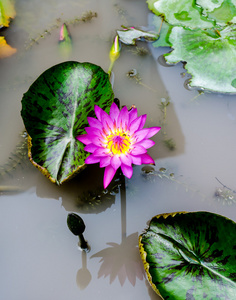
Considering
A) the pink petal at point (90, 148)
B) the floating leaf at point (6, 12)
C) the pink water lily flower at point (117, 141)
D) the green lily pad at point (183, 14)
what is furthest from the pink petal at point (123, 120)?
the floating leaf at point (6, 12)

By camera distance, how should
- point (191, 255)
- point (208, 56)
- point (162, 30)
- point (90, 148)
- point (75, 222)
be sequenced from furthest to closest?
point (162, 30) < point (208, 56) < point (90, 148) < point (191, 255) < point (75, 222)

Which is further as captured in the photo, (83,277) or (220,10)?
(220,10)

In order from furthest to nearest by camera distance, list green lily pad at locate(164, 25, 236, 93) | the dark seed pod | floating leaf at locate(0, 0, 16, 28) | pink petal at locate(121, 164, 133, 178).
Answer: floating leaf at locate(0, 0, 16, 28) < green lily pad at locate(164, 25, 236, 93) < pink petal at locate(121, 164, 133, 178) < the dark seed pod

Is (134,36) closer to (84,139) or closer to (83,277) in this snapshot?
(84,139)

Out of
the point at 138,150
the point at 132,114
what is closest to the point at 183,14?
the point at 132,114

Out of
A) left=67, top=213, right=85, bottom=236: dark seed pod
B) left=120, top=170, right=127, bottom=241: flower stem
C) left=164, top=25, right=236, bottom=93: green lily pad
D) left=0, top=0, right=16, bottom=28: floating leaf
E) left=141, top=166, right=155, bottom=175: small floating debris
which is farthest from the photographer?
left=0, top=0, right=16, bottom=28: floating leaf

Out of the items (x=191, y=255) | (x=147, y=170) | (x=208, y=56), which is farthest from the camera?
(x=208, y=56)

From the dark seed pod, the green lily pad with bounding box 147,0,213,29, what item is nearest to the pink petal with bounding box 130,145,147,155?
the dark seed pod

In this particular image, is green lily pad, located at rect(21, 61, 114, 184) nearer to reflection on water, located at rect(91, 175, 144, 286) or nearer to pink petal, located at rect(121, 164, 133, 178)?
pink petal, located at rect(121, 164, 133, 178)
